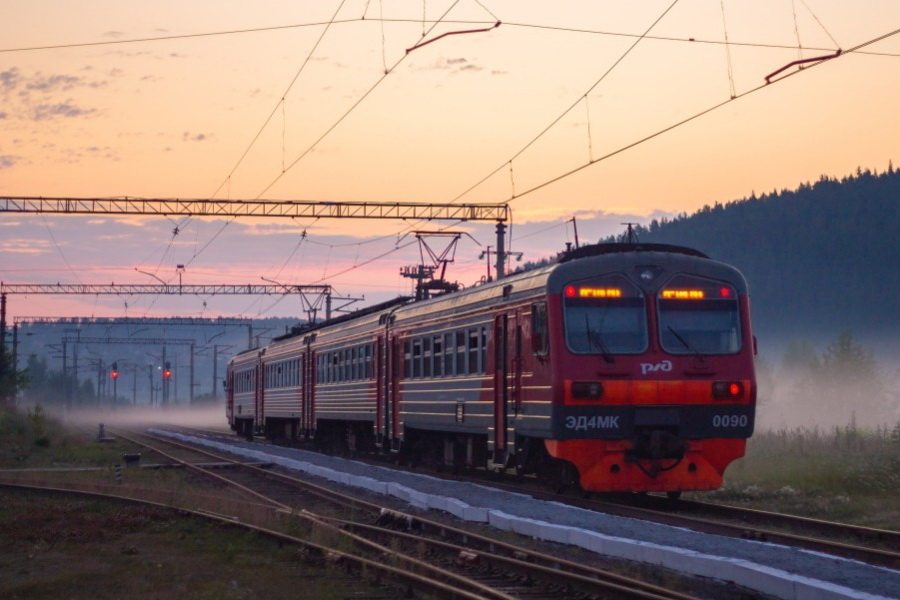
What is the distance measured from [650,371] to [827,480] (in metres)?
4.55

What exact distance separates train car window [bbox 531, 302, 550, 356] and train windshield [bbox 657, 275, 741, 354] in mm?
1572

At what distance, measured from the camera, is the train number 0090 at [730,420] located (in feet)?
55.5

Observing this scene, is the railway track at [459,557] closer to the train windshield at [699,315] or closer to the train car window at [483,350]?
the train car window at [483,350]

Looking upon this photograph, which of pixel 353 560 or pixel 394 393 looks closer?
pixel 353 560

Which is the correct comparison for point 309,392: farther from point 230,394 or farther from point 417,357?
point 230,394

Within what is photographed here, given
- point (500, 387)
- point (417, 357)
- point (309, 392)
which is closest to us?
point (500, 387)

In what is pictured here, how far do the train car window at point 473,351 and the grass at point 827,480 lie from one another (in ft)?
14.2

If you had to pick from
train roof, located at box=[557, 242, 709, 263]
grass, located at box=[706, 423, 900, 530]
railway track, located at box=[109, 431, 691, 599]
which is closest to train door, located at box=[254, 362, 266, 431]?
grass, located at box=[706, 423, 900, 530]

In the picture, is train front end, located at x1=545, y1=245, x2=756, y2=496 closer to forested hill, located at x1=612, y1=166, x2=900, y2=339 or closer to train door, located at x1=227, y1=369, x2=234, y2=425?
train door, located at x1=227, y1=369, x2=234, y2=425

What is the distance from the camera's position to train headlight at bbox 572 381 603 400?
16.5 m

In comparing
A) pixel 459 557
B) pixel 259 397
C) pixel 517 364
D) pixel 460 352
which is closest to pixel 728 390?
pixel 517 364

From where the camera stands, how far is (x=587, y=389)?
16.5 meters

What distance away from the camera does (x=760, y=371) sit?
12812 cm

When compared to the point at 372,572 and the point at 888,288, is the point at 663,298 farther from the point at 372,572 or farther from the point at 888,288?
the point at 888,288
